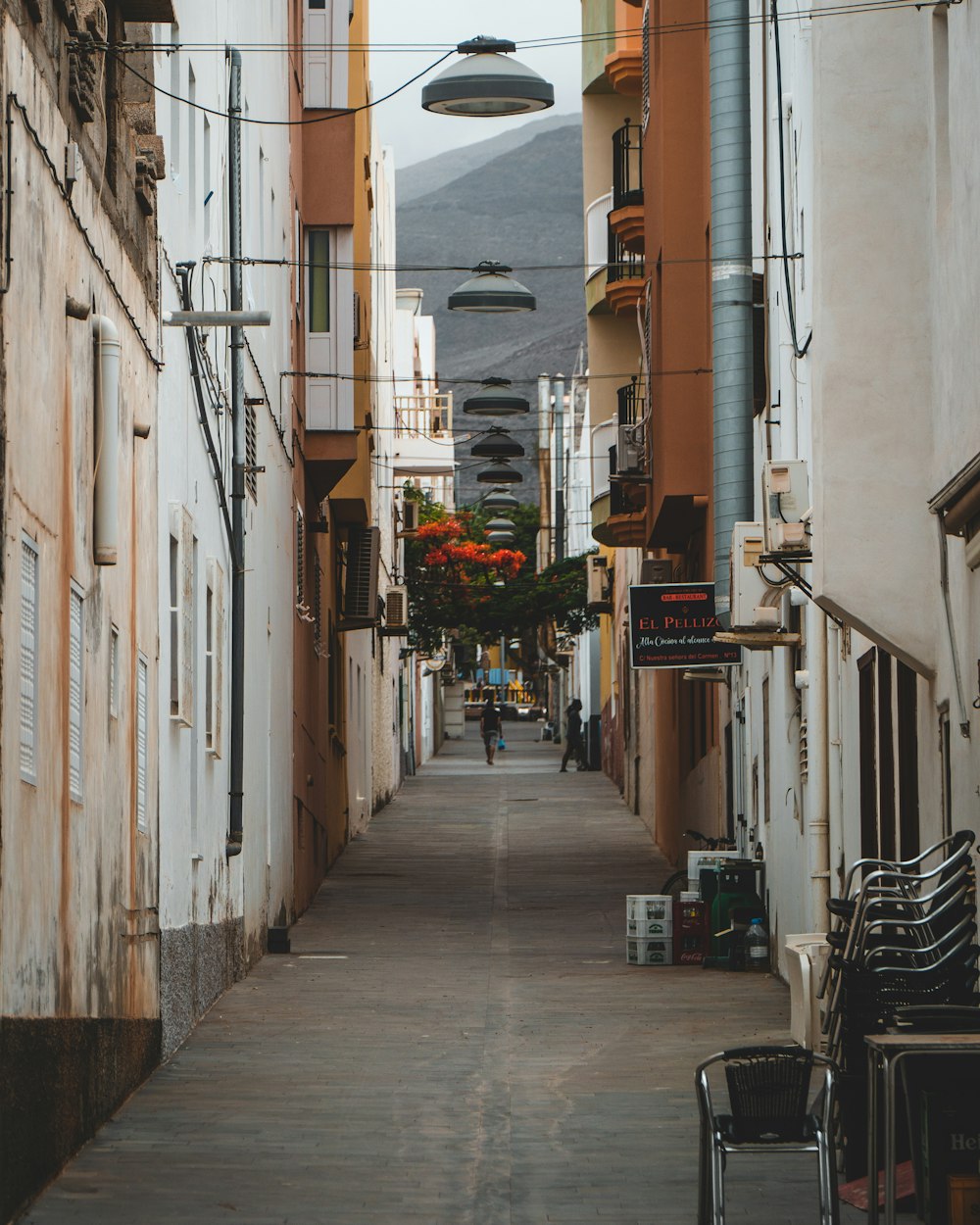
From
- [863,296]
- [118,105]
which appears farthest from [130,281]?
[863,296]

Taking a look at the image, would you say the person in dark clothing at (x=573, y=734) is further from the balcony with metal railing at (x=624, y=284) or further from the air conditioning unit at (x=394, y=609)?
the balcony with metal railing at (x=624, y=284)

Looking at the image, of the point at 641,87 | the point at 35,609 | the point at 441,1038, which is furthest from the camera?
the point at 641,87

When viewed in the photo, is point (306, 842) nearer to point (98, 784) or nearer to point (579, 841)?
point (579, 841)

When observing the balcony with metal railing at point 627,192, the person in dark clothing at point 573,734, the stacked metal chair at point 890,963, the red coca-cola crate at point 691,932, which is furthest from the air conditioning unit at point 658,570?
the person in dark clothing at point 573,734

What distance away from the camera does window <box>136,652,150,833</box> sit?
12.7m

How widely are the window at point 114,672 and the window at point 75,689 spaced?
1.02 meters

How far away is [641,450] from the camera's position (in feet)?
83.0

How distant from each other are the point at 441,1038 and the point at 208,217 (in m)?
6.40

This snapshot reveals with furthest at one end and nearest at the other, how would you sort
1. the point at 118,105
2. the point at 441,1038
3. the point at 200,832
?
1. the point at 200,832
2. the point at 441,1038
3. the point at 118,105

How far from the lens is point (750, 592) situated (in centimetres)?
1662

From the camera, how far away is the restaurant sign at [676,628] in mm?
21812

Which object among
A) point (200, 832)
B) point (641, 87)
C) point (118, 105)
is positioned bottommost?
point (200, 832)

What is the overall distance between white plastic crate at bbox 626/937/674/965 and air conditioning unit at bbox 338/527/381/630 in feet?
40.2

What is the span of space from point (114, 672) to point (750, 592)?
6.14 m
